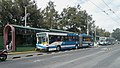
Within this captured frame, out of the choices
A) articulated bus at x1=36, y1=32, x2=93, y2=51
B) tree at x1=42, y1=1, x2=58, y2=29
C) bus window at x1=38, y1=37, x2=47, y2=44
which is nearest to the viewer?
articulated bus at x1=36, y1=32, x2=93, y2=51

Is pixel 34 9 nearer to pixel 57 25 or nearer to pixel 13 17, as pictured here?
pixel 13 17

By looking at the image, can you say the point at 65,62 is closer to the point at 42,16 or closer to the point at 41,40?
the point at 41,40

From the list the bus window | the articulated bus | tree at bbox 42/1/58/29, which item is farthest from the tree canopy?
the bus window

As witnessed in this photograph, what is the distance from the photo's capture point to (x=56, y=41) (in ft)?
112

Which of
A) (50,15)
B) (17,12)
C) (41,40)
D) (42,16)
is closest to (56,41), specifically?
(41,40)

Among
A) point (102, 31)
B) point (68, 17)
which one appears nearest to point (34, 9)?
point (68, 17)

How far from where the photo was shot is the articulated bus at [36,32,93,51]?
105 ft

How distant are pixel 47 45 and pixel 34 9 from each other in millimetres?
24018

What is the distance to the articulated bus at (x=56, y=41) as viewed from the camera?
3203 centimetres

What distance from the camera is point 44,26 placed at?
58062mm

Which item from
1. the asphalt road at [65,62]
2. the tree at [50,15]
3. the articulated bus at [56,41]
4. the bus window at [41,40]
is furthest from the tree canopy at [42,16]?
the asphalt road at [65,62]

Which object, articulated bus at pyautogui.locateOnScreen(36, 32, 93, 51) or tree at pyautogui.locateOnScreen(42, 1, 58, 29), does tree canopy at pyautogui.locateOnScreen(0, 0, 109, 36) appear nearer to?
tree at pyautogui.locateOnScreen(42, 1, 58, 29)

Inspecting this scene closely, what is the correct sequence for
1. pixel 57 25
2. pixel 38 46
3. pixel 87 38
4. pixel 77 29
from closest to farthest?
pixel 38 46 < pixel 87 38 < pixel 57 25 < pixel 77 29

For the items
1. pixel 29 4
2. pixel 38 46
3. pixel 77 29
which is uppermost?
pixel 29 4
